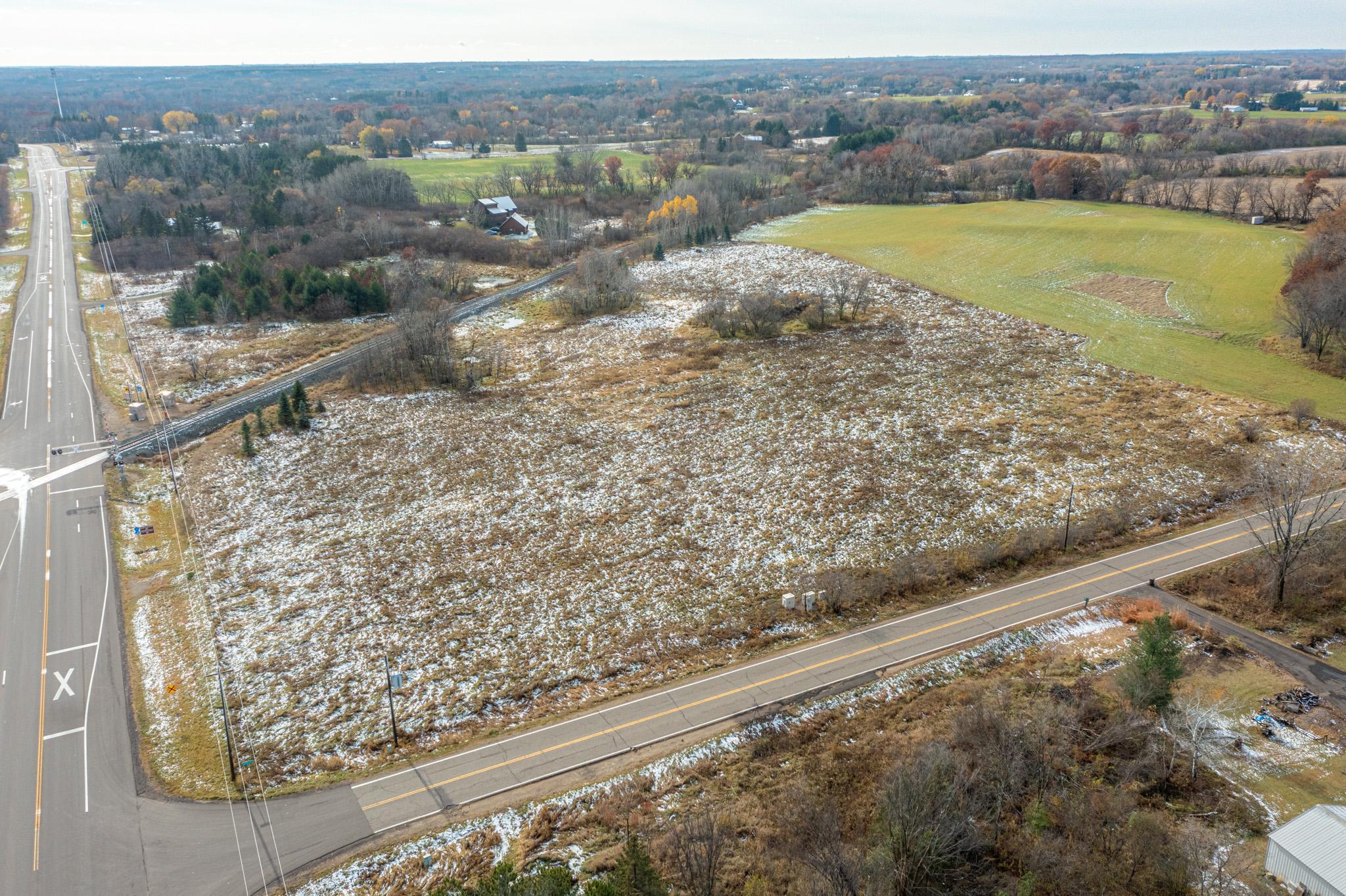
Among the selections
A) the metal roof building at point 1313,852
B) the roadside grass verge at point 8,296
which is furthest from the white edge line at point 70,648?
the metal roof building at point 1313,852

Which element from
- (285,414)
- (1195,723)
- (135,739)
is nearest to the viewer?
(1195,723)

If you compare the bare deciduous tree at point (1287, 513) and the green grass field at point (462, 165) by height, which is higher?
the green grass field at point (462, 165)

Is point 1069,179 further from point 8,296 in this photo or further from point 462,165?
point 8,296

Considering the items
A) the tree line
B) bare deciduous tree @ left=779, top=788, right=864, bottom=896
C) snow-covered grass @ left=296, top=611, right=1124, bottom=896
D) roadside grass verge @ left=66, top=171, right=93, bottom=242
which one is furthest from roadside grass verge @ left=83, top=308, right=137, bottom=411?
bare deciduous tree @ left=779, top=788, right=864, bottom=896

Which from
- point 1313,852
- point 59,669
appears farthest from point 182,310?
point 1313,852

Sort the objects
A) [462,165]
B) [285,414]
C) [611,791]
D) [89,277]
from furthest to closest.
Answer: [462,165] < [89,277] < [285,414] < [611,791]

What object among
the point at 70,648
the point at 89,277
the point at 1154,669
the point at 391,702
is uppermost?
the point at 89,277

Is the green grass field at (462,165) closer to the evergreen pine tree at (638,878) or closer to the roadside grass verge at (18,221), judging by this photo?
the roadside grass verge at (18,221)
